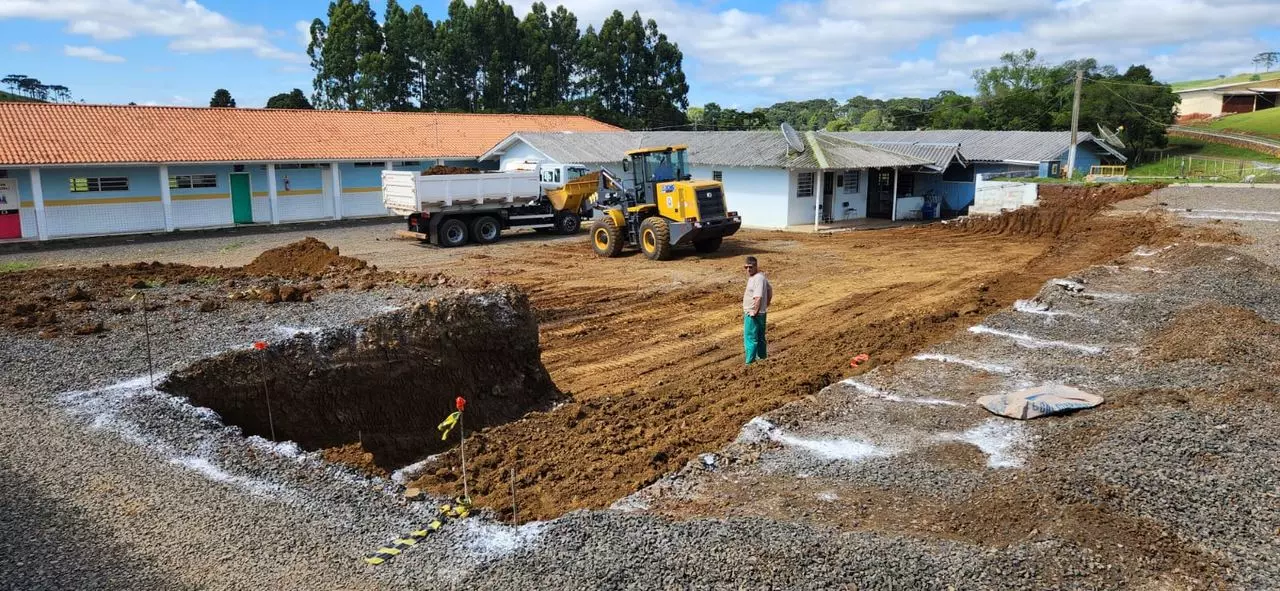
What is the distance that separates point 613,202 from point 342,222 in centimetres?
1163

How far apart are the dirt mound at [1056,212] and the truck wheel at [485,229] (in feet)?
45.7

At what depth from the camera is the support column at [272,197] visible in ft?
92.7

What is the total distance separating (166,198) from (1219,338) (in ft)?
87.6

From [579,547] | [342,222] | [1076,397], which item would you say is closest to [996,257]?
[1076,397]

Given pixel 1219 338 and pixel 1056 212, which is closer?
pixel 1219 338

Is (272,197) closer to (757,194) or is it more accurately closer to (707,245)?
(707,245)


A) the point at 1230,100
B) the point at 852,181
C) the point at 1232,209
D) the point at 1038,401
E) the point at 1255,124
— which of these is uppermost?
the point at 1230,100

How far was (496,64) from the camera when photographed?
179 feet

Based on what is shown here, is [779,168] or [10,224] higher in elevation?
[779,168]

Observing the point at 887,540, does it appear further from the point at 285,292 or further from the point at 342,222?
the point at 342,222

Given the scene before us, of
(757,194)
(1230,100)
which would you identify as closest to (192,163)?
(757,194)

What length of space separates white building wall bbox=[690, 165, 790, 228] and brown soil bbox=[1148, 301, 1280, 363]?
57.3 ft

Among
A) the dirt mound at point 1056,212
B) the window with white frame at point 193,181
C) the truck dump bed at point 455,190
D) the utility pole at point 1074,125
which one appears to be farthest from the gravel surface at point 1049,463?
the window with white frame at point 193,181

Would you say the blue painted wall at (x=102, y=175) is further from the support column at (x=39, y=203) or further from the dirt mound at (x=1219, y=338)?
the dirt mound at (x=1219, y=338)
